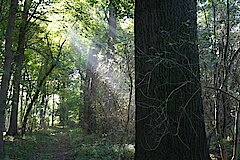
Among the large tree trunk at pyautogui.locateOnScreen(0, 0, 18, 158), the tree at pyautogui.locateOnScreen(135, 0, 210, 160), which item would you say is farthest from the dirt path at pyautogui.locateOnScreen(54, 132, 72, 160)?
the tree at pyautogui.locateOnScreen(135, 0, 210, 160)

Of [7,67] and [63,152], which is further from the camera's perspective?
[63,152]

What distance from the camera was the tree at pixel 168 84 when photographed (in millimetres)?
4148

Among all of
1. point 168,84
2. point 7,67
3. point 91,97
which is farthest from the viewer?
point 91,97

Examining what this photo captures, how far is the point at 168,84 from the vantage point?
13.9 ft

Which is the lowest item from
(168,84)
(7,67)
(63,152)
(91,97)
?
(63,152)

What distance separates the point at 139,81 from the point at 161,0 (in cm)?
116

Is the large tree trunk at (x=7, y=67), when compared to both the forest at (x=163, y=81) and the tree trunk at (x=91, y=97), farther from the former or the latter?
the tree trunk at (x=91, y=97)

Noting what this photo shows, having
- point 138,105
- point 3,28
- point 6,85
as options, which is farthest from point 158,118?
point 3,28

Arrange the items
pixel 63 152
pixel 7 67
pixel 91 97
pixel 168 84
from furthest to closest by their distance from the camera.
Answer: pixel 91 97 → pixel 63 152 → pixel 7 67 → pixel 168 84

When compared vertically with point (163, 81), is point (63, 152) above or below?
below

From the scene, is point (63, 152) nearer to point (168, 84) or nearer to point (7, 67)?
point (7, 67)

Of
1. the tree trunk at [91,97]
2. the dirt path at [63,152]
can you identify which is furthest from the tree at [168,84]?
the tree trunk at [91,97]

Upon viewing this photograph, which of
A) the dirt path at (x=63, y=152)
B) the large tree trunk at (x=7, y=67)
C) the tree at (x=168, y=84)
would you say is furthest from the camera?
the dirt path at (x=63, y=152)

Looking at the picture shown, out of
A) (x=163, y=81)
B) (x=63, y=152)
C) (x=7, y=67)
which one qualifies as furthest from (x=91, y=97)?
(x=163, y=81)
